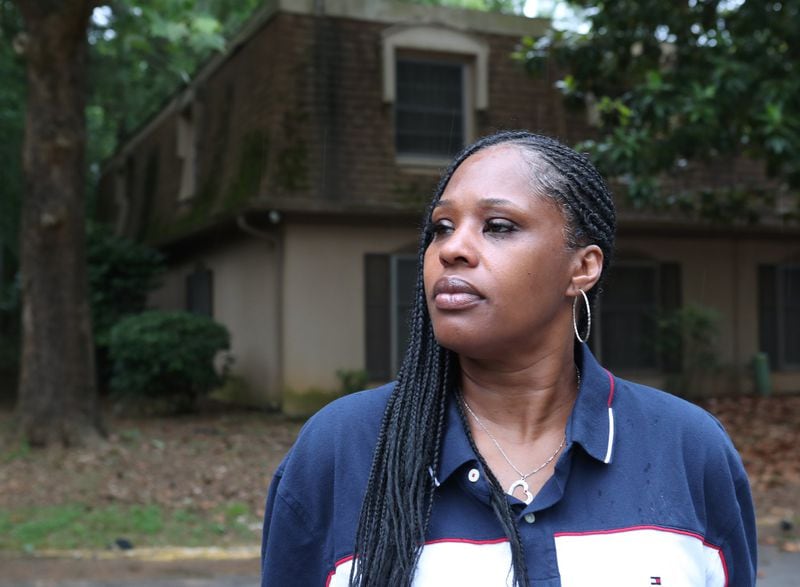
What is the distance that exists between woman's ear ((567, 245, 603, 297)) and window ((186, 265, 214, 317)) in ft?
48.2

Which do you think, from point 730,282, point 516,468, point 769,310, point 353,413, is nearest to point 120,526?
point 353,413

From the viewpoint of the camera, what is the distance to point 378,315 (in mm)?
13805

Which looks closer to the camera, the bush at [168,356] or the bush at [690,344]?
the bush at [168,356]

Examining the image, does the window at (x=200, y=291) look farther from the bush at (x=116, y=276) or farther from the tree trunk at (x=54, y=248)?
the tree trunk at (x=54, y=248)

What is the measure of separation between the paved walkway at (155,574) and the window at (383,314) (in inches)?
276

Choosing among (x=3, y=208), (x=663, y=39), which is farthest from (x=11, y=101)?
(x=663, y=39)

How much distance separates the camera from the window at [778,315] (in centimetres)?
1647

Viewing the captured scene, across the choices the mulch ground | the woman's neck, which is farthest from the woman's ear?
the mulch ground

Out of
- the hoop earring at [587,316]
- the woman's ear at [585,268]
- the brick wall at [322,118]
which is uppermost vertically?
the brick wall at [322,118]

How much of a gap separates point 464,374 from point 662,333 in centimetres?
1383

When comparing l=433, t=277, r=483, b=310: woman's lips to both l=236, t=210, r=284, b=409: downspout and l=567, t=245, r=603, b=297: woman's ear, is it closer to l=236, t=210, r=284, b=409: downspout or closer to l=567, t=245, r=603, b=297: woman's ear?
l=567, t=245, r=603, b=297: woman's ear

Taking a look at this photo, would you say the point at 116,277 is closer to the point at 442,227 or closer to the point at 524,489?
the point at 442,227

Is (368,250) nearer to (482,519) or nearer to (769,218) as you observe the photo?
(769,218)

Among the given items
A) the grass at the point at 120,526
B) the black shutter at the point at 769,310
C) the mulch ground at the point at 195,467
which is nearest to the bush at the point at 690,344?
the black shutter at the point at 769,310
